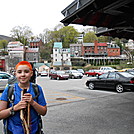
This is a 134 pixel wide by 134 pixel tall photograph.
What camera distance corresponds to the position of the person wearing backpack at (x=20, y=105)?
2.14 metres

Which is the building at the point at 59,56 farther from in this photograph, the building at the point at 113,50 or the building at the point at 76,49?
the building at the point at 113,50

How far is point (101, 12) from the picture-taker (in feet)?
21.1

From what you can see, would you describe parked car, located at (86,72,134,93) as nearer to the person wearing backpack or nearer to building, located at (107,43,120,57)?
the person wearing backpack

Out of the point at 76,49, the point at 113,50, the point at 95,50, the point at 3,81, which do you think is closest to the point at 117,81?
the point at 3,81

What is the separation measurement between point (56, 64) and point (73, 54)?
1739cm

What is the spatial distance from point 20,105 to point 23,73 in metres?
0.42

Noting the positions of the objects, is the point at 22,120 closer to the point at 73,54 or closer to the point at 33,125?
the point at 33,125

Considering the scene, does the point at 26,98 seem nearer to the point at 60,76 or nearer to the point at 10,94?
the point at 10,94

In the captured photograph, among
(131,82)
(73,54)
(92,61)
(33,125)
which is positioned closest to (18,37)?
(73,54)

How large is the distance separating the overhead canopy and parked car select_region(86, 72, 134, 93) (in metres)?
4.65

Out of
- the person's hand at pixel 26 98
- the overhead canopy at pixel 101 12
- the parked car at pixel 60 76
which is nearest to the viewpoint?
the person's hand at pixel 26 98

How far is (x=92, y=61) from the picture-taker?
74.8 meters

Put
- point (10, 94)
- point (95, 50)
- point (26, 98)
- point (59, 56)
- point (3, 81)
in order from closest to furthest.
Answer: point (26, 98) → point (10, 94) → point (3, 81) → point (59, 56) → point (95, 50)

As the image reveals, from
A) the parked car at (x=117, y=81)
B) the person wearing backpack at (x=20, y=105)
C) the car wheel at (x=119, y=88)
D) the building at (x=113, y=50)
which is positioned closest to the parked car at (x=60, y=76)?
the parked car at (x=117, y=81)
